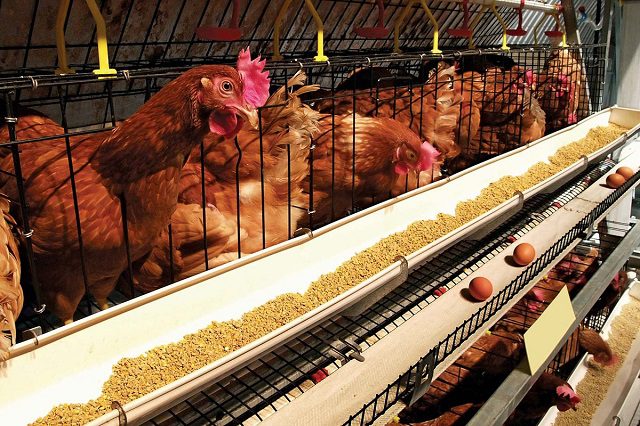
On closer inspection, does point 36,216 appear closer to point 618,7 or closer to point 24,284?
point 24,284

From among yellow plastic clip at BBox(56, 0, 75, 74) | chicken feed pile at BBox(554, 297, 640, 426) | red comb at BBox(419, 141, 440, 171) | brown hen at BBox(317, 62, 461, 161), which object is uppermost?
yellow plastic clip at BBox(56, 0, 75, 74)

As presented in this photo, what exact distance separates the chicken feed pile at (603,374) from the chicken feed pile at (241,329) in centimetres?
90

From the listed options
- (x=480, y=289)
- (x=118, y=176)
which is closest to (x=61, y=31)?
(x=118, y=176)

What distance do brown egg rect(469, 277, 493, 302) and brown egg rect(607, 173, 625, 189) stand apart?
1.11 metres

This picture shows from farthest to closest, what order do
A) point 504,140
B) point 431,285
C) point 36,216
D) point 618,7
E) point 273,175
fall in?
point 618,7 → point 504,140 → point 431,285 → point 273,175 → point 36,216

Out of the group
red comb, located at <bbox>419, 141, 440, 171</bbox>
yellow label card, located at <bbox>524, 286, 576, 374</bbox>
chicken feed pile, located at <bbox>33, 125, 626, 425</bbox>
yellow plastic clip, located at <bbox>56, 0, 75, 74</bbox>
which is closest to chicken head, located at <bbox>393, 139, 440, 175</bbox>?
red comb, located at <bbox>419, 141, 440, 171</bbox>

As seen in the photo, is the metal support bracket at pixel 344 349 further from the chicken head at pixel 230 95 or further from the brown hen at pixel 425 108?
the brown hen at pixel 425 108

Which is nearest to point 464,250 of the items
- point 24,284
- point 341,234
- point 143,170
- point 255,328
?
point 341,234

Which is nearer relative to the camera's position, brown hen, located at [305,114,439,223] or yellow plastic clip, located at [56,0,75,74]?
yellow plastic clip, located at [56,0,75,74]

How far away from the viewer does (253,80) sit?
951 millimetres

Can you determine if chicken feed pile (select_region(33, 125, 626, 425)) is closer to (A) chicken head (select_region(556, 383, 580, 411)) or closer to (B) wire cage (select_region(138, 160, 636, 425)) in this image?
(B) wire cage (select_region(138, 160, 636, 425))

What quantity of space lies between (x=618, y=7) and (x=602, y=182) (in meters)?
1.37

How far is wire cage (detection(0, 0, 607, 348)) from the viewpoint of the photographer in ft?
3.04

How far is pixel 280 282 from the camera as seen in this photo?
1.01 m
